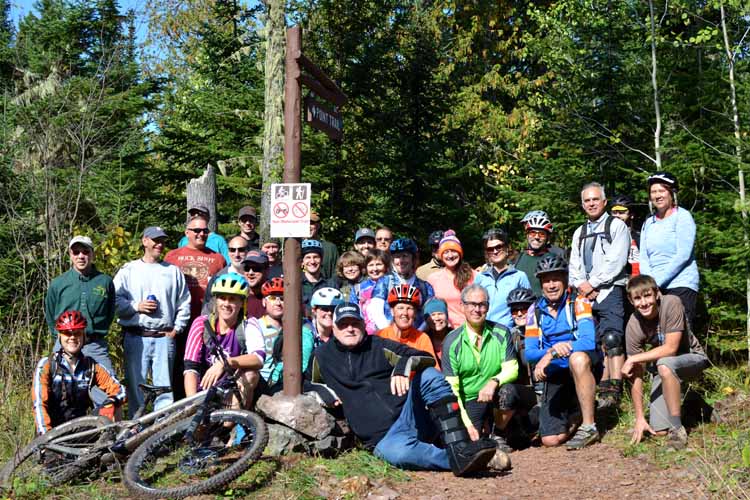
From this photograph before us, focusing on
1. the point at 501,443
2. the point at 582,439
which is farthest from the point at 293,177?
the point at 582,439

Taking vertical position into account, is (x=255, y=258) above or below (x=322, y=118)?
below

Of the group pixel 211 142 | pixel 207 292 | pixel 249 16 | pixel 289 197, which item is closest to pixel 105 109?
pixel 211 142

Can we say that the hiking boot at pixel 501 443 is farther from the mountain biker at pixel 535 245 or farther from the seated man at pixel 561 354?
the mountain biker at pixel 535 245

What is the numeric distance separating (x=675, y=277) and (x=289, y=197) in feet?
12.6

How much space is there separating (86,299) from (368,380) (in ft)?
9.66

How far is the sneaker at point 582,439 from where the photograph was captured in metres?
7.21

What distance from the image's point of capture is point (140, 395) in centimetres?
783

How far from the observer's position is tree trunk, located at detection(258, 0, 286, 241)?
13.1 m

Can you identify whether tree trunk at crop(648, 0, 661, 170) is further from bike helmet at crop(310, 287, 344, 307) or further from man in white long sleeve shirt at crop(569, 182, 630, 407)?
bike helmet at crop(310, 287, 344, 307)

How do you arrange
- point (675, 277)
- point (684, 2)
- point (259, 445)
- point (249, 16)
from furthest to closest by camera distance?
point (249, 16)
point (684, 2)
point (675, 277)
point (259, 445)

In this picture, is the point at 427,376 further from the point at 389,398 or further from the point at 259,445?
the point at 259,445

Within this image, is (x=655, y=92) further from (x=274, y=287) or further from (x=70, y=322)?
(x=70, y=322)

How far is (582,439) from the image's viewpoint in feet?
23.7

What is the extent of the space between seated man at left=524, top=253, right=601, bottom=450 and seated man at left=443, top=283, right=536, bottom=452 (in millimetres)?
384
